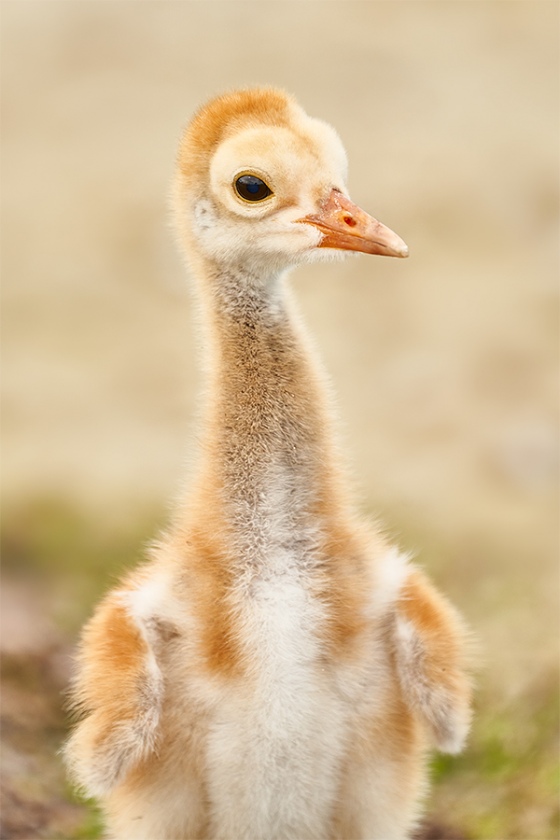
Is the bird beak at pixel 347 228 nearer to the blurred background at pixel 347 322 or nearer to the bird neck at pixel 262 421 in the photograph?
the bird neck at pixel 262 421

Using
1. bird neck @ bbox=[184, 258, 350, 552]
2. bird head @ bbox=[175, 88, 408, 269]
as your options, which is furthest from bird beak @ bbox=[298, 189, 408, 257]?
bird neck @ bbox=[184, 258, 350, 552]

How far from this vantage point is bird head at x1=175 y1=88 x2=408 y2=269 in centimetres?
193

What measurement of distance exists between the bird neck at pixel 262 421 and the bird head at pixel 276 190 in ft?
0.22

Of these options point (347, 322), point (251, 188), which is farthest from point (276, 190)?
point (347, 322)

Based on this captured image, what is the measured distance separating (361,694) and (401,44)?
217 inches

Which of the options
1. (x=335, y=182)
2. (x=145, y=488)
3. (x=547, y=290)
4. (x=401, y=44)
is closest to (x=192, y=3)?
(x=401, y=44)

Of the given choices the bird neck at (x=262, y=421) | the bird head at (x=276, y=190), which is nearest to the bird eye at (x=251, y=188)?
the bird head at (x=276, y=190)

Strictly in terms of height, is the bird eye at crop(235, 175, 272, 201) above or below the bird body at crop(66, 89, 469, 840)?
above

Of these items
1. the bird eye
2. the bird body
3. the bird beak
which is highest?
the bird eye

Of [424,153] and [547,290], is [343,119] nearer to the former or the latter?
[424,153]

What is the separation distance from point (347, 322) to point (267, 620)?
3.31 m

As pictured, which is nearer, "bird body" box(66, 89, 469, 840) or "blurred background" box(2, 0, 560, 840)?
"bird body" box(66, 89, 469, 840)

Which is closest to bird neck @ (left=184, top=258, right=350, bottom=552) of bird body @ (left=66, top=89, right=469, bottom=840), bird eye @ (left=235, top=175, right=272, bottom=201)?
bird body @ (left=66, top=89, right=469, bottom=840)

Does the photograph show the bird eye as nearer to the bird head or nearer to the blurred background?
the bird head
